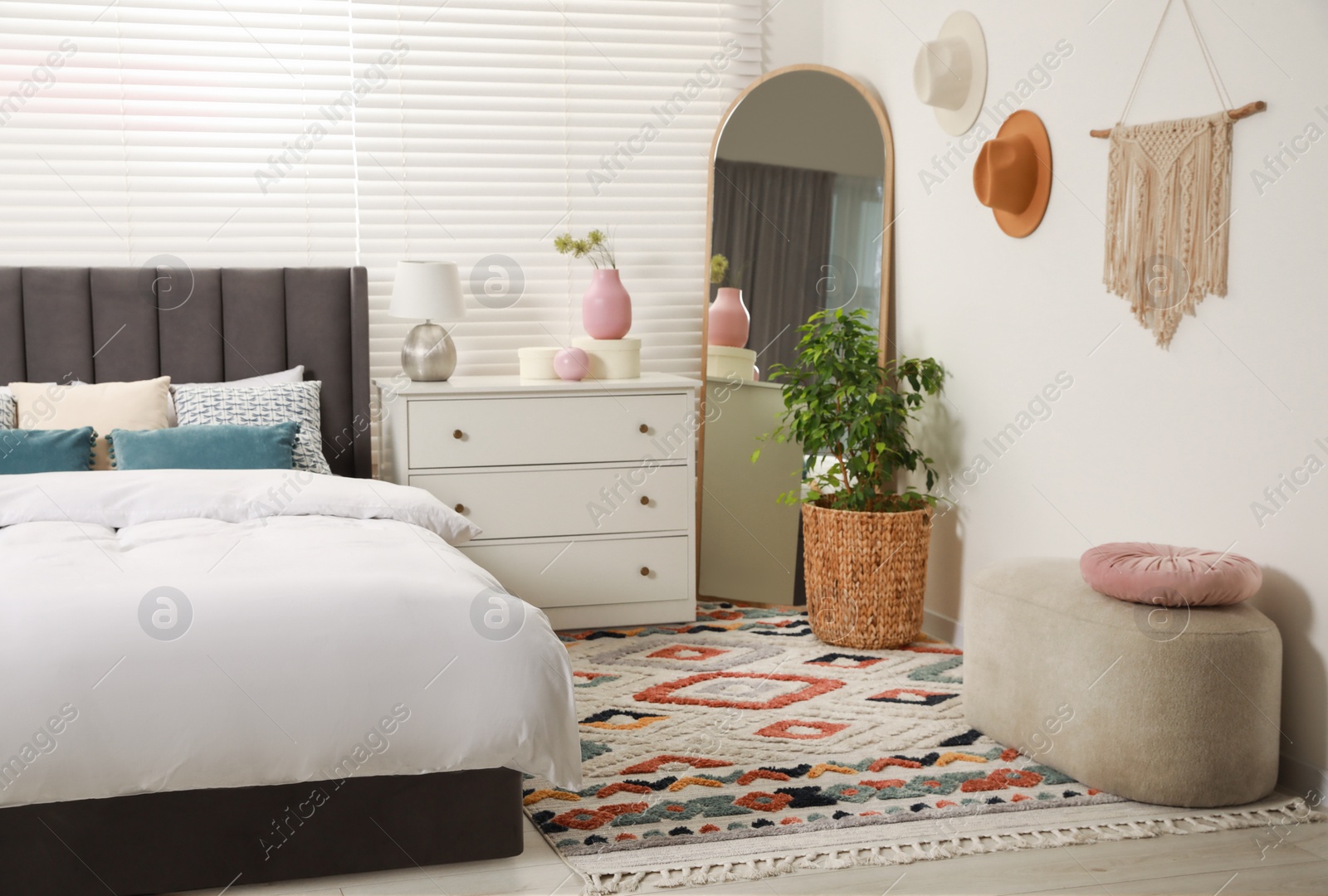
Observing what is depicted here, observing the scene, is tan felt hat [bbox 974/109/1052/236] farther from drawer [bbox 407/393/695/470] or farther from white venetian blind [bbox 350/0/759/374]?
white venetian blind [bbox 350/0/759/374]

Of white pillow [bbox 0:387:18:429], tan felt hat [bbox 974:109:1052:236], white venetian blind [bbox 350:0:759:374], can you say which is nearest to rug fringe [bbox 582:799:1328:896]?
tan felt hat [bbox 974:109:1052:236]

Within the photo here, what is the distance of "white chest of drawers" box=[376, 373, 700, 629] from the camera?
3.59m

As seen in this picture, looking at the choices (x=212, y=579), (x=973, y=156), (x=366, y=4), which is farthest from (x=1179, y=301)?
(x=366, y=4)

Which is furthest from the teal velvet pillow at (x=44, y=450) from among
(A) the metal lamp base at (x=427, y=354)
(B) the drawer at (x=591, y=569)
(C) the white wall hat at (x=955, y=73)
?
(C) the white wall hat at (x=955, y=73)

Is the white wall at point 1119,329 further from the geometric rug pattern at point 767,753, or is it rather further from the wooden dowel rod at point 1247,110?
the geometric rug pattern at point 767,753

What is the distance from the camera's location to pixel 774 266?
13.2 ft

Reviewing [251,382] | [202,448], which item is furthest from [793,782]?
[251,382]

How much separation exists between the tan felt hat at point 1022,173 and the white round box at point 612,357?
1.26m

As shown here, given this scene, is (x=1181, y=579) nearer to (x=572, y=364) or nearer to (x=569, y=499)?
(x=569, y=499)

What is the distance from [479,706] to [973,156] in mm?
2384

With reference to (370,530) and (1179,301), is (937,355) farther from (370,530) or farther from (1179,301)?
(370,530)

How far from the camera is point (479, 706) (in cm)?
199

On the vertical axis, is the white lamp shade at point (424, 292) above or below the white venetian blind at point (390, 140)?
below

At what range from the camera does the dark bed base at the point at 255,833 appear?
186 cm
